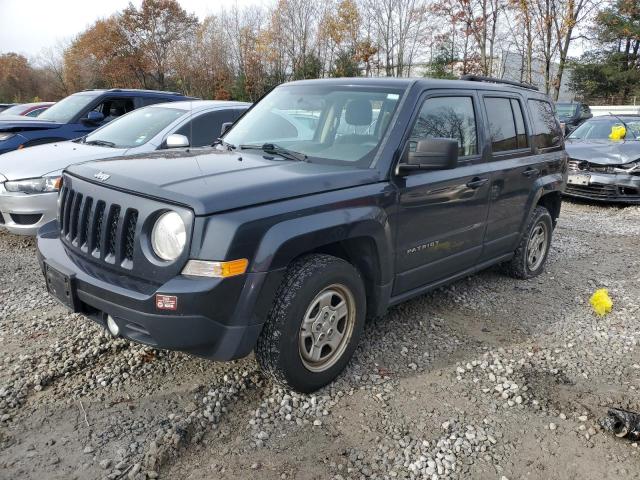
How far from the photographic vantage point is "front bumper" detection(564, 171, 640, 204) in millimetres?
8782

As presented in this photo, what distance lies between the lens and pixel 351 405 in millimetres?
3053

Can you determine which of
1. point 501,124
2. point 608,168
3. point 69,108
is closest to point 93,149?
point 69,108

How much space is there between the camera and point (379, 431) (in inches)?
111

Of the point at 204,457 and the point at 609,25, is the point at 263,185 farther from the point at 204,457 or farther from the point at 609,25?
the point at 609,25

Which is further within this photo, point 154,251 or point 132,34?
point 132,34

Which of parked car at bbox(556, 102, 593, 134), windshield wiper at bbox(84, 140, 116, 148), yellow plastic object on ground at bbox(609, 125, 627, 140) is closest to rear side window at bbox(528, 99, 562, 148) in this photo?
windshield wiper at bbox(84, 140, 116, 148)

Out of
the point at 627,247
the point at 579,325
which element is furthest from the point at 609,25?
the point at 579,325

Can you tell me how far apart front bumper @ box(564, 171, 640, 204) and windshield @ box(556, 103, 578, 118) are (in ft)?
35.4

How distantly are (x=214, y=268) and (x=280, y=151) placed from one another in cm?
→ 133

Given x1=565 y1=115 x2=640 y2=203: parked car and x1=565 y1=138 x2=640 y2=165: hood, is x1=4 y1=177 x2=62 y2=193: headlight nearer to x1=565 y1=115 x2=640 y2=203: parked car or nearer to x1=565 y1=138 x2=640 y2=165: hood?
x1=565 y1=115 x2=640 y2=203: parked car

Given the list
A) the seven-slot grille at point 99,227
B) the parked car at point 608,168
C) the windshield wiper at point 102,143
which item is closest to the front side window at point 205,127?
the windshield wiper at point 102,143

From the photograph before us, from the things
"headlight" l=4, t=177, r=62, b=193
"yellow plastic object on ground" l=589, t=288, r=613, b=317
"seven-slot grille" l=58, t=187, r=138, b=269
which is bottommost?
"yellow plastic object on ground" l=589, t=288, r=613, b=317

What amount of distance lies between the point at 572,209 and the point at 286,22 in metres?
31.4

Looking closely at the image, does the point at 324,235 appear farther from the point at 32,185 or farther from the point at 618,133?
the point at 618,133
